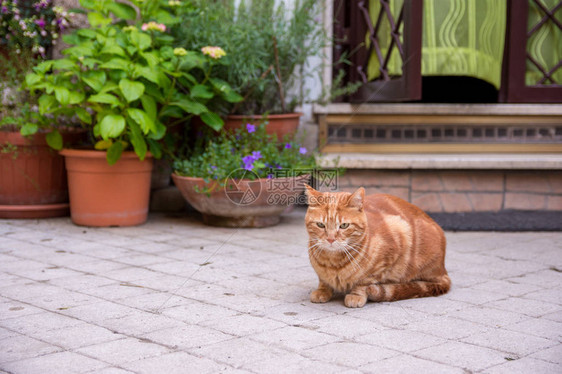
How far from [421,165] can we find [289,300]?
2152 millimetres

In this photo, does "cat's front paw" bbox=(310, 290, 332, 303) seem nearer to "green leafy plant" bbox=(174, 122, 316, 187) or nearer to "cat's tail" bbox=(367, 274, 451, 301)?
"cat's tail" bbox=(367, 274, 451, 301)

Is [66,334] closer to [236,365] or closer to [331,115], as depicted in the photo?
[236,365]

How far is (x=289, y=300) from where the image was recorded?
9.60 ft

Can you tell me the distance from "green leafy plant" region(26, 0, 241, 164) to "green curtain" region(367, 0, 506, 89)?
5.23 feet

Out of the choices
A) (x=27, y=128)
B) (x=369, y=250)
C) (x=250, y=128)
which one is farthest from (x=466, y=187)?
(x=27, y=128)

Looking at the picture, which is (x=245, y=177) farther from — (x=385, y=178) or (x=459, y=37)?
(x=459, y=37)

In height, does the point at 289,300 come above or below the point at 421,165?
below

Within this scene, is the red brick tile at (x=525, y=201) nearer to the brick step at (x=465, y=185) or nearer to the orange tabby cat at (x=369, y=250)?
the brick step at (x=465, y=185)

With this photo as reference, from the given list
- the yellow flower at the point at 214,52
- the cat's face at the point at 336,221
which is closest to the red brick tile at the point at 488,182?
the yellow flower at the point at 214,52

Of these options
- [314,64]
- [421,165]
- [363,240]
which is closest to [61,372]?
[363,240]

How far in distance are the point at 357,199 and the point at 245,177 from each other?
1.66 m

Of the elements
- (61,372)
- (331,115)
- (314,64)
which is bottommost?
(61,372)

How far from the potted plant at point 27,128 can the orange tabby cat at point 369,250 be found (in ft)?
8.04

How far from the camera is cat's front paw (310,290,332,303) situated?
288cm
